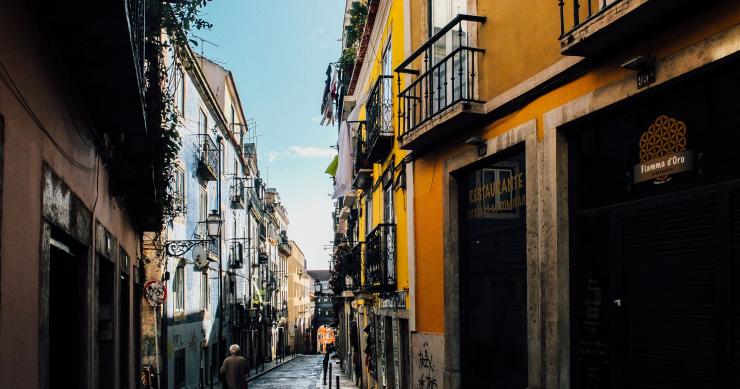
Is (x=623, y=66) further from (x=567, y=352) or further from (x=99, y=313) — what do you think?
(x=99, y=313)

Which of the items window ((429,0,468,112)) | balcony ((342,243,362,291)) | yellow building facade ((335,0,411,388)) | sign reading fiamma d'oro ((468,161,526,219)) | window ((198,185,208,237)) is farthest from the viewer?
window ((198,185,208,237))

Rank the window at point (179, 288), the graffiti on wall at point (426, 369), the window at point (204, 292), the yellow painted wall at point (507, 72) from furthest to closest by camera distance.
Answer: the window at point (204, 292), the window at point (179, 288), the graffiti on wall at point (426, 369), the yellow painted wall at point (507, 72)

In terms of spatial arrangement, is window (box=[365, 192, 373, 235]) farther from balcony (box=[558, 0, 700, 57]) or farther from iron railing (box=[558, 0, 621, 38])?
balcony (box=[558, 0, 700, 57])

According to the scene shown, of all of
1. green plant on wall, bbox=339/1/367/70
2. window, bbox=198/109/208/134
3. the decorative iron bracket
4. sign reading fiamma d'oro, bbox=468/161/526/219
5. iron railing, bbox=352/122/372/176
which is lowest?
the decorative iron bracket

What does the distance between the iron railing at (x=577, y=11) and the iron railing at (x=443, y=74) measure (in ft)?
6.44

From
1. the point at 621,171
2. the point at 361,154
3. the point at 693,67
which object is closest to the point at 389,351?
the point at 361,154

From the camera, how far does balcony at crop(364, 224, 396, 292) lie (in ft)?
49.2

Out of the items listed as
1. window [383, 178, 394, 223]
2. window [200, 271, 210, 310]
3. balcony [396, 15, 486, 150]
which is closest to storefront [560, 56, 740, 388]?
balcony [396, 15, 486, 150]

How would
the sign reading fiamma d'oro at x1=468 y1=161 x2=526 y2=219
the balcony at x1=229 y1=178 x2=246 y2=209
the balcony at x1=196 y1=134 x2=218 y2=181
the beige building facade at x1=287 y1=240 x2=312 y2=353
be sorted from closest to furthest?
the sign reading fiamma d'oro at x1=468 y1=161 x2=526 y2=219, the balcony at x1=196 y1=134 x2=218 y2=181, the balcony at x1=229 y1=178 x2=246 y2=209, the beige building facade at x1=287 y1=240 x2=312 y2=353

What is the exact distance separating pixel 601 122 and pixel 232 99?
1378 inches

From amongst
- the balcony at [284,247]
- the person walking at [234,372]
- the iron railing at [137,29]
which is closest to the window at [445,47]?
the iron railing at [137,29]

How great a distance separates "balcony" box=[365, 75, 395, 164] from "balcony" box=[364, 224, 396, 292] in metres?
1.54

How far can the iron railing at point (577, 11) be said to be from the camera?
641cm

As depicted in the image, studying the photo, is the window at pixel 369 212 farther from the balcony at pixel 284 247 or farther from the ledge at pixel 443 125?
the balcony at pixel 284 247
